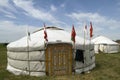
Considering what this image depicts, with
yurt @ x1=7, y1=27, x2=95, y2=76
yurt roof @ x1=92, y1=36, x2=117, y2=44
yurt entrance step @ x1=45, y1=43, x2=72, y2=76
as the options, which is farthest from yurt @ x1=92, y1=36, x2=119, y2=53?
yurt entrance step @ x1=45, y1=43, x2=72, y2=76

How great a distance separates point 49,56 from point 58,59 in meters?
0.55

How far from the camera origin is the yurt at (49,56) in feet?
39.1

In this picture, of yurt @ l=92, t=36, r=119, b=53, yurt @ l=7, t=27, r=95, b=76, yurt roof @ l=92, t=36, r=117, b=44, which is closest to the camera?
yurt @ l=7, t=27, r=95, b=76

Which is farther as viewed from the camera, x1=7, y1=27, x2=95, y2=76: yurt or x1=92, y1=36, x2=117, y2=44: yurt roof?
x1=92, y1=36, x2=117, y2=44: yurt roof

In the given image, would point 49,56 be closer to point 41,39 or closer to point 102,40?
A: point 41,39

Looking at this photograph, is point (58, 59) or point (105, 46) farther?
point (105, 46)

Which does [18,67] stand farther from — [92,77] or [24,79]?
[92,77]

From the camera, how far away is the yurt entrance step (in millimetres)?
11984

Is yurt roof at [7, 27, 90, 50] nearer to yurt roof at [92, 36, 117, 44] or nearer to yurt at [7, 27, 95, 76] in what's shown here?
yurt at [7, 27, 95, 76]

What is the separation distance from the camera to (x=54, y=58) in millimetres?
12078

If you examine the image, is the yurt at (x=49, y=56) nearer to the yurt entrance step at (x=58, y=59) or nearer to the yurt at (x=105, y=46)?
the yurt entrance step at (x=58, y=59)

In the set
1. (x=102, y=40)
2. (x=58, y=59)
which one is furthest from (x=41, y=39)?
(x=102, y=40)

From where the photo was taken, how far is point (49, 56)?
12.0 m

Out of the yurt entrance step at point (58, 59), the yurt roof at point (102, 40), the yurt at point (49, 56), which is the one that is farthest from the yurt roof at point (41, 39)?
the yurt roof at point (102, 40)
